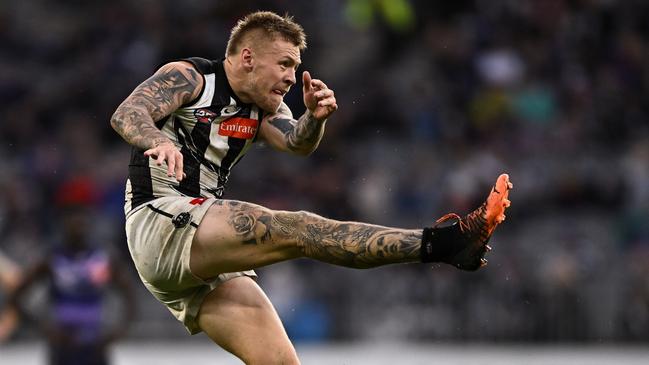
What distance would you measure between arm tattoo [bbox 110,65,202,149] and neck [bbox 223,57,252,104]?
7.5 inches

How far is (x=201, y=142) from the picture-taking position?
695 cm

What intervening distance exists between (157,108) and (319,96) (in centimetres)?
87

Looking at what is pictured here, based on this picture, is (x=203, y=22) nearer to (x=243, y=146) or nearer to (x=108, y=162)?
(x=108, y=162)

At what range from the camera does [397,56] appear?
17.3 m

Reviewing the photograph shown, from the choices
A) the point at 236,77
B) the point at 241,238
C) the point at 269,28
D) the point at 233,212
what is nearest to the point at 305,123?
the point at 236,77

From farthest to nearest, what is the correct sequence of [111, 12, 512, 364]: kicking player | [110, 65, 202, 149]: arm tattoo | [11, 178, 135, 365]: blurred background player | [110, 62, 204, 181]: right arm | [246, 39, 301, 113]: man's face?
[11, 178, 135, 365]: blurred background player, [246, 39, 301, 113]: man's face, [110, 65, 202, 149]: arm tattoo, [111, 12, 512, 364]: kicking player, [110, 62, 204, 181]: right arm

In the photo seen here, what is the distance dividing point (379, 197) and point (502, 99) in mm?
2254

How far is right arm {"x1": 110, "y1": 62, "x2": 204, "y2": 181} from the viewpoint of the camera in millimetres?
6090

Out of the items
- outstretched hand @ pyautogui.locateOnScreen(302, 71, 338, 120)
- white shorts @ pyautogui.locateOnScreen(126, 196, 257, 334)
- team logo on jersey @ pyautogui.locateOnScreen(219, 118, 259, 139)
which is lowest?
white shorts @ pyautogui.locateOnScreen(126, 196, 257, 334)

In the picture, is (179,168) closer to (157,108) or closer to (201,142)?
(157,108)

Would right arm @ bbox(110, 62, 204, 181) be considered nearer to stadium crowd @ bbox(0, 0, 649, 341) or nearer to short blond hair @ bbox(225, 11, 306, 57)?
short blond hair @ bbox(225, 11, 306, 57)

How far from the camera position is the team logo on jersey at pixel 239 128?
7008 millimetres

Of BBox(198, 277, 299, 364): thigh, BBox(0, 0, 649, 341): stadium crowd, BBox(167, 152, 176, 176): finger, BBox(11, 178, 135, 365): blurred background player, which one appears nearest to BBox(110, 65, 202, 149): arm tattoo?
BBox(167, 152, 176, 176): finger

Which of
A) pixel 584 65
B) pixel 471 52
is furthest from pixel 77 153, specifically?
pixel 584 65
